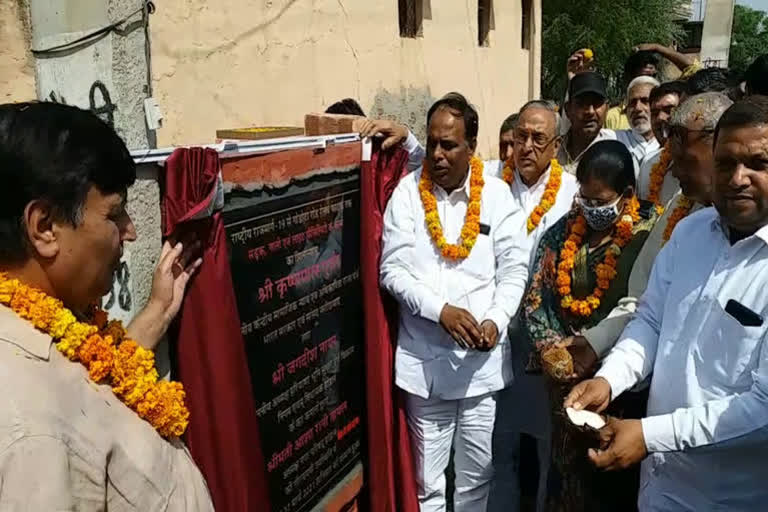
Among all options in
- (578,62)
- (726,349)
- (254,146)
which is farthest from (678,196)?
(578,62)

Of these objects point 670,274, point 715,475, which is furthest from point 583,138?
point 715,475

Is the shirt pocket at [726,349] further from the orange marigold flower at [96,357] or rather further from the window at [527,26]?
the window at [527,26]

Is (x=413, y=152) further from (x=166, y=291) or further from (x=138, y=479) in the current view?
(x=138, y=479)

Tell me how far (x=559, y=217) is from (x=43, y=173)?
2.90 m

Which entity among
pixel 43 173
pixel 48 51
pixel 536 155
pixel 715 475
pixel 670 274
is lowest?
pixel 715 475

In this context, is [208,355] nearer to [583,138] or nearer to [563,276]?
[563,276]

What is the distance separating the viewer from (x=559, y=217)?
12.4 feet

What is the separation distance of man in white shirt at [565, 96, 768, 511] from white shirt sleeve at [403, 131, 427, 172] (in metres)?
1.48

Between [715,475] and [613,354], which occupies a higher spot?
[613,354]

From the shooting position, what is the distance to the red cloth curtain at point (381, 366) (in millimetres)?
3180

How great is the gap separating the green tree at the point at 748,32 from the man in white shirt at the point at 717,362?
5222 centimetres

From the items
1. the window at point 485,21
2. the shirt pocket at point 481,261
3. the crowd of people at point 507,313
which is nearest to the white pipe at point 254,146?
the crowd of people at point 507,313

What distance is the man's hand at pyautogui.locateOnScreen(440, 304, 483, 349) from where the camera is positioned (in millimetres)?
3045

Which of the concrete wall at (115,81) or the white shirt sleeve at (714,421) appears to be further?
the concrete wall at (115,81)
